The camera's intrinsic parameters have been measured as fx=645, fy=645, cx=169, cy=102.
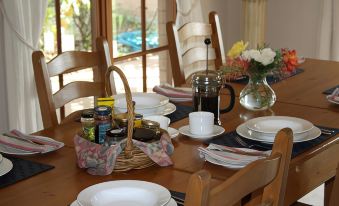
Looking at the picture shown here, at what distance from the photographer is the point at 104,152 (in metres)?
1.68

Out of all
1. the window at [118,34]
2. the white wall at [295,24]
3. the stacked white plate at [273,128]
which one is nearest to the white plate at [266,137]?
the stacked white plate at [273,128]

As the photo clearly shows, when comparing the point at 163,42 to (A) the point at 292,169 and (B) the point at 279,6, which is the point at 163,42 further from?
(A) the point at 292,169

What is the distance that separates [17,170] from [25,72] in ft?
4.46

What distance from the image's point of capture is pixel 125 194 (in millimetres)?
1462

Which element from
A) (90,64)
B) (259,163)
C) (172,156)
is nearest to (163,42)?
(90,64)

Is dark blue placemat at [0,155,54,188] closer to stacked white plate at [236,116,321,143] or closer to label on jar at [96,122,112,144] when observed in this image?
label on jar at [96,122,112,144]

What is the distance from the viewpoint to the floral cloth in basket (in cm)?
167

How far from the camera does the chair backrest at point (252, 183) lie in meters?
1.06

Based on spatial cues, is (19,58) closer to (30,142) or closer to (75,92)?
(75,92)

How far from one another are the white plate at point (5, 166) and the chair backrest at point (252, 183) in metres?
0.67

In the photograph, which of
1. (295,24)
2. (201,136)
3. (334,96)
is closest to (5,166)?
(201,136)

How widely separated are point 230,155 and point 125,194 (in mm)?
417

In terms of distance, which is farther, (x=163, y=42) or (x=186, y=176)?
(x=163, y=42)

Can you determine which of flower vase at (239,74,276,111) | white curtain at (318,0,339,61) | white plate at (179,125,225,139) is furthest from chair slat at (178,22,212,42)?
white curtain at (318,0,339,61)
